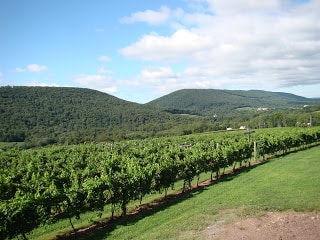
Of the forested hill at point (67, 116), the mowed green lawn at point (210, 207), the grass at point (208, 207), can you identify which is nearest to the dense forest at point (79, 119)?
the forested hill at point (67, 116)

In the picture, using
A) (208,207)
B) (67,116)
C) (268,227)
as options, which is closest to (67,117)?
(67,116)

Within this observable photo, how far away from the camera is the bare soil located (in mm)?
9789

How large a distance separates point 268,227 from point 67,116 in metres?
119

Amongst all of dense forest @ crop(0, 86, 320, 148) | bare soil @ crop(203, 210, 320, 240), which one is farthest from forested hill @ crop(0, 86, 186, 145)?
bare soil @ crop(203, 210, 320, 240)

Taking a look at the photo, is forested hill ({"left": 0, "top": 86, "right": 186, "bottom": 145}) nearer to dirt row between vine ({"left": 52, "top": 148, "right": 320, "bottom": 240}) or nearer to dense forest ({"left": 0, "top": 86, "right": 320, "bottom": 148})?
dense forest ({"left": 0, "top": 86, "right": 320, "bottom": 148})

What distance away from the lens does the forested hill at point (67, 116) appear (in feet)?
297

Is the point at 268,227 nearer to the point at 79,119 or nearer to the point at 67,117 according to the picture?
the point at 67,117

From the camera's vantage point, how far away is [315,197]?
13.9m

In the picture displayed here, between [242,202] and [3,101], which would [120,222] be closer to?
[242,202]

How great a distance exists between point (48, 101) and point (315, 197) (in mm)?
124434

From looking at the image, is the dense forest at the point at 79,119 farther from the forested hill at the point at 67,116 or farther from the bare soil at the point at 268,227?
the bare soil at the point at 268,227

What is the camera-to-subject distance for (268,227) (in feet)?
A: 34.8

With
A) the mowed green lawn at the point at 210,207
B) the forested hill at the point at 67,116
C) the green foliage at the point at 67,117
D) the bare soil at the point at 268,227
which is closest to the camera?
the bare soil at the point at 268,227

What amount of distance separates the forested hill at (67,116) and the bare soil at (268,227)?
7291 centimetres
